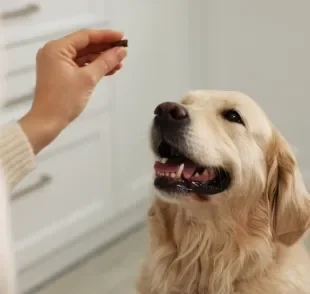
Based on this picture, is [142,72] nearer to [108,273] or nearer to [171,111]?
[108,273]

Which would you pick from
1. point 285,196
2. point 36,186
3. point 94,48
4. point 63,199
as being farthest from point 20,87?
point 285,196

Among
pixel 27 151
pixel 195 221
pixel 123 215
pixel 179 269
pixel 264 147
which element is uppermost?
pixel 27 151

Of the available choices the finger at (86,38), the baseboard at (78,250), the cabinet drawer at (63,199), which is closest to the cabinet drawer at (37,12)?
the cabinet drawer at (63,199)

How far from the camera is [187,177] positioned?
1165mm

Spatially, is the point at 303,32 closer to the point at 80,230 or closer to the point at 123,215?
the point at 123,215

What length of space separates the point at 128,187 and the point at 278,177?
1066mm

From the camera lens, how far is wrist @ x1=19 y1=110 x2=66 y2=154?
3.22 ft

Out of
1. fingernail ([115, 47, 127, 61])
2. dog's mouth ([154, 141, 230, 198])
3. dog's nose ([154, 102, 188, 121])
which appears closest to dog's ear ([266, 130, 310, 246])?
dog's mouth ([154, 141, 230, 198])

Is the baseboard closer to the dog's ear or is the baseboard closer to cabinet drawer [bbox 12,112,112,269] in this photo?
cabinet drawer [bbox 12,112,112,269]

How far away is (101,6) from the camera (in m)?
1.92

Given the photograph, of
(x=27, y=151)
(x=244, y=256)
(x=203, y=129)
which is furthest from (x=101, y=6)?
(x=27, y=151)

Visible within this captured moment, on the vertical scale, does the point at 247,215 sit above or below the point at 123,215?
above

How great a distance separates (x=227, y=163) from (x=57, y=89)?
1.24 feet

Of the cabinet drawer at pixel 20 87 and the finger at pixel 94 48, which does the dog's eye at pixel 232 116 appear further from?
the cabinet drawer at pixel 20 87
